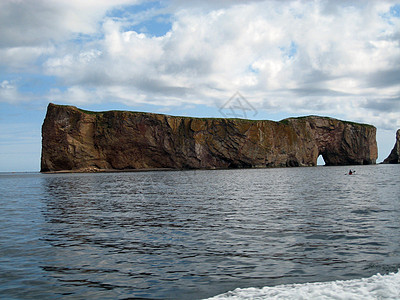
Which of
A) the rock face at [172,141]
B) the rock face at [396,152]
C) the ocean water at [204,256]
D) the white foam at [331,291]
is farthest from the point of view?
the rock face at [396,152]

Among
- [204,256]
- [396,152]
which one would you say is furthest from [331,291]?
[396,152]

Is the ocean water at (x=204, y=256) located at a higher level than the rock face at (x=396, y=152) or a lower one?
lower

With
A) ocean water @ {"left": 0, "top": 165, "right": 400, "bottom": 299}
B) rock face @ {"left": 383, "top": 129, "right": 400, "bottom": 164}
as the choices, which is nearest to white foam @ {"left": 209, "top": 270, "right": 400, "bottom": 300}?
ocean water @ {"left": 0, "top": 165, "right": 400, "bottom": 299}

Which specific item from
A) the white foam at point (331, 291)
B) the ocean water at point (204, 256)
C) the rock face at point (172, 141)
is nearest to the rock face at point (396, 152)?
the rock face at point (172, 141)

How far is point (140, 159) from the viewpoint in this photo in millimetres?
139375

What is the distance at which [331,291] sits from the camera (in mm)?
7895

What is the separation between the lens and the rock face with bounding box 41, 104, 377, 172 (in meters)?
126

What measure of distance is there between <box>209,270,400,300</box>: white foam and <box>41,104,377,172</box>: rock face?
124 metres

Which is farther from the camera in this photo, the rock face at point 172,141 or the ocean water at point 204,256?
the rock face at point 172,141

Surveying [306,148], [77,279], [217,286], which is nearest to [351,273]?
[217,286]

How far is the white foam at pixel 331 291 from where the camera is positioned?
770cm

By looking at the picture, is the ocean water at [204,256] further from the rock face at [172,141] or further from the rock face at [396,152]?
the rock face at [396,152]

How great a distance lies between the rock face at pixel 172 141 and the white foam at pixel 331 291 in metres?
124

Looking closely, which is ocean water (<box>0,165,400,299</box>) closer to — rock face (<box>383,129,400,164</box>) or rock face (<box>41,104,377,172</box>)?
rock face (<box>41,104,377,172</box>)
